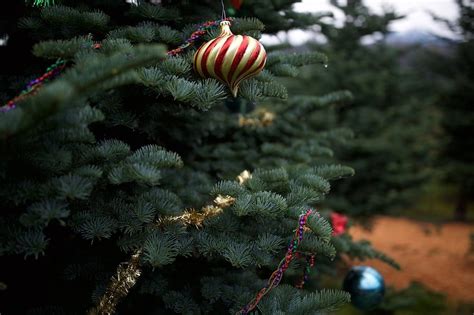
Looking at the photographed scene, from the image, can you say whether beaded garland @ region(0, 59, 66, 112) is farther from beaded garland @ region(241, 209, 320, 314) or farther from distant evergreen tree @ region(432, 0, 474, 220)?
distant evergreen tree @ region(432, 0, 474, 220)

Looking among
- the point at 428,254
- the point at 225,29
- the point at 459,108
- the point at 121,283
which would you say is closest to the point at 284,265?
the point at 121,283

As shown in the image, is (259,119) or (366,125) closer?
(259,119)

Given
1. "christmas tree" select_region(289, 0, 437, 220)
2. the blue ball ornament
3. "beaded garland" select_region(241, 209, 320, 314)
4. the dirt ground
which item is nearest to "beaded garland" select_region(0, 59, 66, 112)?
"beaded garland" select_region(241, 209, 320, 314)

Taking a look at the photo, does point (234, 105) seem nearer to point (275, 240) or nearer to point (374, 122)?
point (275, 240)

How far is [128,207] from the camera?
4.71 feet

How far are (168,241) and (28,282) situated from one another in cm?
77

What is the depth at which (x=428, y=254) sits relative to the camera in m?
5.69

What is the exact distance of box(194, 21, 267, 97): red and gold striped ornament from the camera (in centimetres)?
141

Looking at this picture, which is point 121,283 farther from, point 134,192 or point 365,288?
point 365,288

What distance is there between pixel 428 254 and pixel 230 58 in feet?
17.4

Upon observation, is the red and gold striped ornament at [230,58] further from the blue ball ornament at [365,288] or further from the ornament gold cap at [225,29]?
the blue ball ornament at [365,288]

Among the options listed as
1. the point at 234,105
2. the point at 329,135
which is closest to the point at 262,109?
the point at 234,105

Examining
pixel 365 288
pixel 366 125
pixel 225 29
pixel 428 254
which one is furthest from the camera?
pixel 428 254

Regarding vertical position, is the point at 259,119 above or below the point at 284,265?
below
